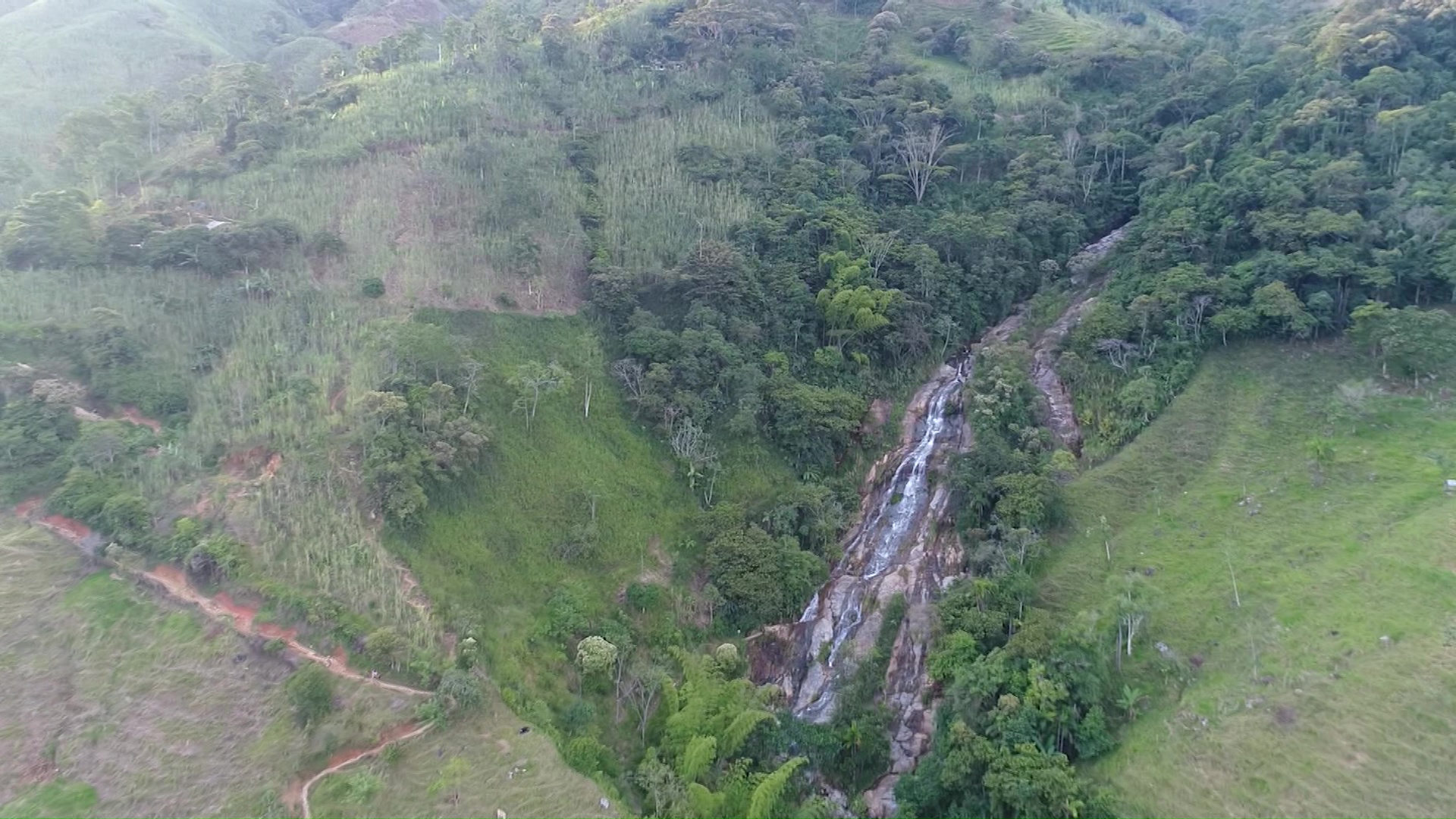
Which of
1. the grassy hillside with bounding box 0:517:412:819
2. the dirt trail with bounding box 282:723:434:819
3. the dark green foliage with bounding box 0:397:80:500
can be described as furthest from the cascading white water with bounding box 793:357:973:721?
the dark green foliage with bounding box 0:397:80:500

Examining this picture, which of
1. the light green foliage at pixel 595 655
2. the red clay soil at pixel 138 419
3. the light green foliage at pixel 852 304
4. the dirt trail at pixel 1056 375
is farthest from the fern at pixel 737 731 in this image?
the red clay soil at pixel 138 419

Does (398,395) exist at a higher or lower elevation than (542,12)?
lower

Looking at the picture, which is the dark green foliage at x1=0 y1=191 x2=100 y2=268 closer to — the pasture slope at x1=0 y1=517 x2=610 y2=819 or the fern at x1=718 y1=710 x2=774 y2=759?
the pasture slope at x1=0 y1=517 x2=610 y2=819

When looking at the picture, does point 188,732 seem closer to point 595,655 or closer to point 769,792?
point 595,655

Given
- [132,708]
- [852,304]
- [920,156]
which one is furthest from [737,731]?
[920,156]

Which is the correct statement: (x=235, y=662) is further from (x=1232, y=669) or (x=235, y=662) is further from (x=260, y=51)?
(x=260, y=51)

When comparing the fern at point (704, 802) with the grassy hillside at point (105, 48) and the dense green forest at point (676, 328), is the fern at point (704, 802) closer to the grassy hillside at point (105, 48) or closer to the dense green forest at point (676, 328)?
the dense green forest at point (676, 328)

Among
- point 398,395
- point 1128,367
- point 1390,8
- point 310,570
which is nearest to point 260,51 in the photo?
point 398,395
